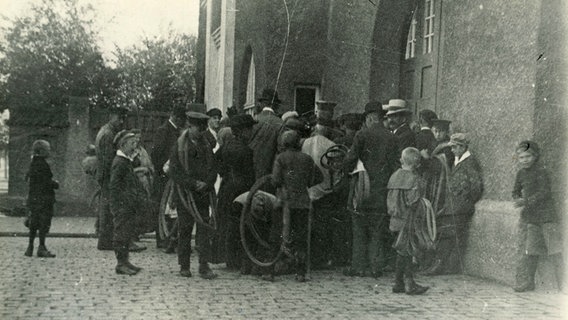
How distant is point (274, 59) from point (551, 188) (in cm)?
786

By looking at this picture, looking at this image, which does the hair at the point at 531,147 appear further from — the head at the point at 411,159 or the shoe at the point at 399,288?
the shoe at the point at 399,288

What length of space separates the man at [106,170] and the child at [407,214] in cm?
443

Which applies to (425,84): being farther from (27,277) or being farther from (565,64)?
(27,277)

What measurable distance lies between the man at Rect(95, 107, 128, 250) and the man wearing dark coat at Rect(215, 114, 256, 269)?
2200 millimetres

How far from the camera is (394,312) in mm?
7027

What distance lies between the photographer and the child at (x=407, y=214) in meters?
8.14

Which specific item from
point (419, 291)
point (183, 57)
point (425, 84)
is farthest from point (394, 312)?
point (183, 57)

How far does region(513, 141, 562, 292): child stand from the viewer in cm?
852

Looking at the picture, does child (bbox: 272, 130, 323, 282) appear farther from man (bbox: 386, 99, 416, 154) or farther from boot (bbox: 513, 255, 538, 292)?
boot (bbox: 513, 255, 538, 292)

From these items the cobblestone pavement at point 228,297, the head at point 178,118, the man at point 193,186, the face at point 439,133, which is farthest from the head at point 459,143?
the head at point 178,118

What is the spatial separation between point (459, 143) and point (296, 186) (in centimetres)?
229

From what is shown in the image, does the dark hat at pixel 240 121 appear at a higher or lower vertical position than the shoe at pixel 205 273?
higher

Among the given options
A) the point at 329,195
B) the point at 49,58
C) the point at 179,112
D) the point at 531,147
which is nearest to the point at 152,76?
the point at 49,58

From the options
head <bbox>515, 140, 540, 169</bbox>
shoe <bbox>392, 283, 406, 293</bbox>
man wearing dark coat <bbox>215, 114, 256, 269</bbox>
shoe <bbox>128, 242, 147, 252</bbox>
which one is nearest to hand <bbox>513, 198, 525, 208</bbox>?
head <bbox>515, 140, 540, 169</bbox>
